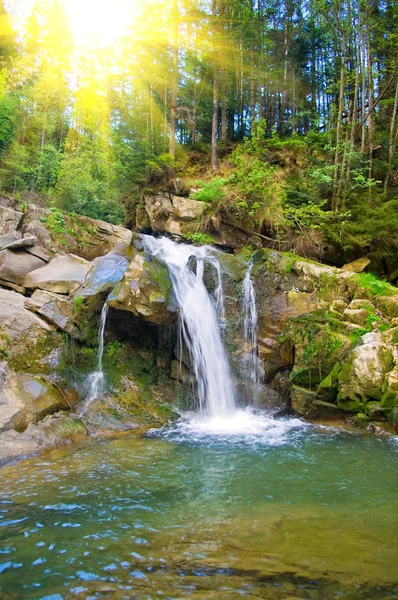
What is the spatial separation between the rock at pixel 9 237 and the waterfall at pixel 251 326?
7.56 meters

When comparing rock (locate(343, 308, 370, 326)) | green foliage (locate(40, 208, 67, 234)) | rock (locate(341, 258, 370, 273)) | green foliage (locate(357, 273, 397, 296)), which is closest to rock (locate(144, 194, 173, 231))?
green foliage (locate(40, 208, 67, 234))

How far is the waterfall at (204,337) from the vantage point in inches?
393

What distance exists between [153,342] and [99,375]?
5.85 feet

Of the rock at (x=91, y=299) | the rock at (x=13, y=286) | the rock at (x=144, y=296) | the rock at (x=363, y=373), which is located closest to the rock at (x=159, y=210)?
the rock at (x=91, y=299)

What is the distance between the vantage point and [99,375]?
9.48 m

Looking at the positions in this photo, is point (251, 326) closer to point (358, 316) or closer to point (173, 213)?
point (358, 316)

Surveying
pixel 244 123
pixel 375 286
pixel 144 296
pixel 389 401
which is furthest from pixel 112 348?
pixel 244 123

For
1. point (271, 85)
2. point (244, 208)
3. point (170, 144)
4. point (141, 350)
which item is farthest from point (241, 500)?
point (271, 85)

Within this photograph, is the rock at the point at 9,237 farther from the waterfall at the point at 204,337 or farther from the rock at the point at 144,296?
the waterfall at the point at 204,337

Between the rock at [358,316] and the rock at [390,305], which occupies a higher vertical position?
the rock at [390,305]

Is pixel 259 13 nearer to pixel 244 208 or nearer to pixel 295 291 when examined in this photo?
pixel 244 208

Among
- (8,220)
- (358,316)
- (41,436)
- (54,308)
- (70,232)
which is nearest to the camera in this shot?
(41,436)

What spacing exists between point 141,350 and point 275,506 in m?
6.31

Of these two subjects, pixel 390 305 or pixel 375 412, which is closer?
pixel 375 412
